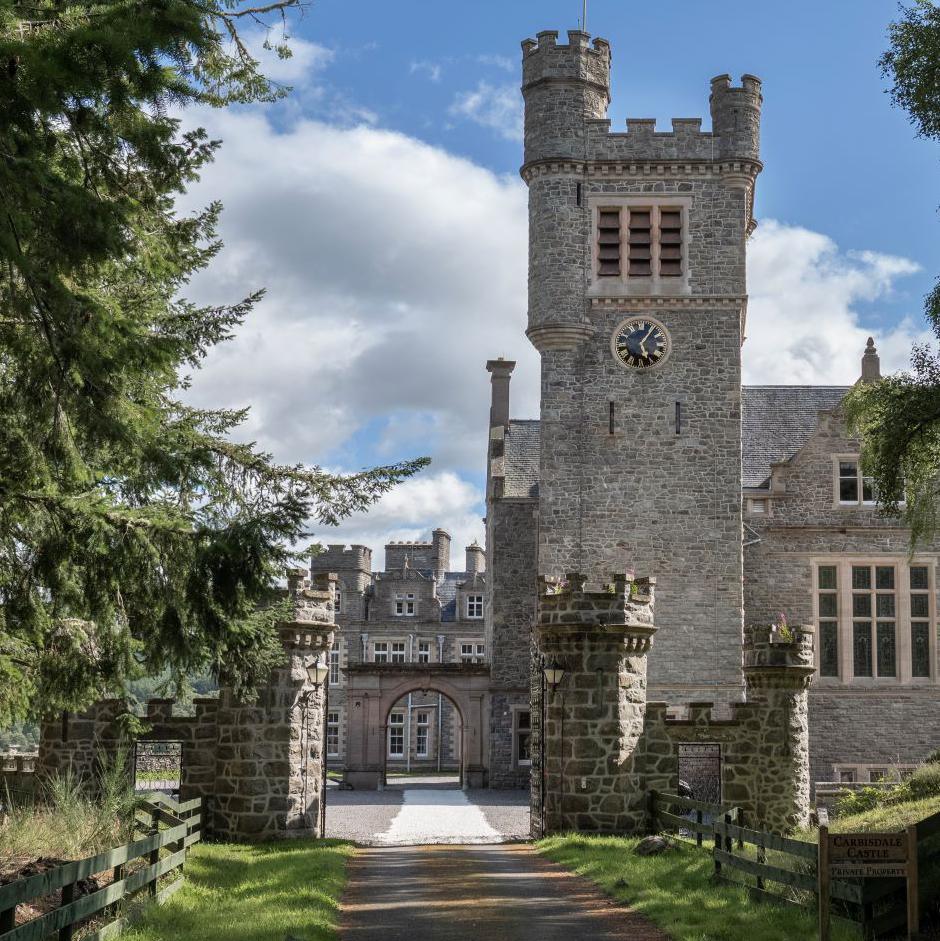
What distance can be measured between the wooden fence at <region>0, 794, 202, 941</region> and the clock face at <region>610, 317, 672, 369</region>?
1779 cm

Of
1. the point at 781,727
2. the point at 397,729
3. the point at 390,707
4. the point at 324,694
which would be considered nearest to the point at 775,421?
the point at 390,707

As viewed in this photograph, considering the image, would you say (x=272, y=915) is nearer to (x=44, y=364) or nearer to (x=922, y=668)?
(x=44, y=364)

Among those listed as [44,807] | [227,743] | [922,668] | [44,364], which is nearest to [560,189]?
[922,668]

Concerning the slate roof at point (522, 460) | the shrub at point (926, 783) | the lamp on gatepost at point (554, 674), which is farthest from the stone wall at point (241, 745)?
the slate roof at point (522, 460)

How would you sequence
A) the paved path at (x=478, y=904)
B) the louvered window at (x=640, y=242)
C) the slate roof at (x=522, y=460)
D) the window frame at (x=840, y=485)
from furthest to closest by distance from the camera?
the slate roof at (x=522, y=460) < the window frame at (x=840, y=485) < the louvered window at (x=640, y=242) < the paved path at (x=478, y=904)

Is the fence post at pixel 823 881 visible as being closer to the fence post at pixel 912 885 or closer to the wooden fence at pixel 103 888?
the fence post at pixel 912 885

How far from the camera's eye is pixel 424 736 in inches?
2125

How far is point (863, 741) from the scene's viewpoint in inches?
1164

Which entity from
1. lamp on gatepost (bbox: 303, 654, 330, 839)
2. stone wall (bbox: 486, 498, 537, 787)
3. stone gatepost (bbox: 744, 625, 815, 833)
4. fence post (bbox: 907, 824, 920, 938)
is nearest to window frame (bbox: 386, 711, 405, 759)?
stone wall (bbox: 486, 498, 537, 787)

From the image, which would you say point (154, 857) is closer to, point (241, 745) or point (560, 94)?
point (241, 745)

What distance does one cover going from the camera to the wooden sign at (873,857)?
8.76 metres

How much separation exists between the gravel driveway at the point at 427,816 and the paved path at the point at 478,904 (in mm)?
3781

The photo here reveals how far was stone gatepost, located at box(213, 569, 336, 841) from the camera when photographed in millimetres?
18719

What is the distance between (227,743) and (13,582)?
8.04 m
